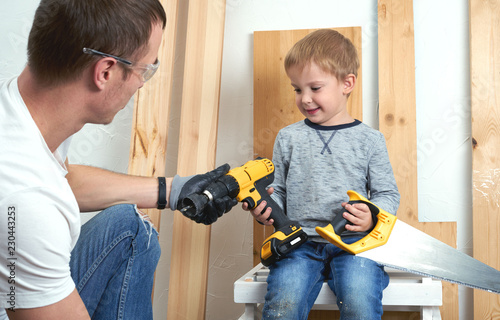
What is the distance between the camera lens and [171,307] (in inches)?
61.1

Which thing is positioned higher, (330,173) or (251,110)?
(251,110)

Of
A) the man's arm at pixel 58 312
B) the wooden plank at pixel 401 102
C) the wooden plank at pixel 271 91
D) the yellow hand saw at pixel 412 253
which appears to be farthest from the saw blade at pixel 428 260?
the man's arm at pixel 58 312

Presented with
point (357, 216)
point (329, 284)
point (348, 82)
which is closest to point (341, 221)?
point (357, 216)

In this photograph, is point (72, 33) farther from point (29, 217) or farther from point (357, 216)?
point (357, 216)

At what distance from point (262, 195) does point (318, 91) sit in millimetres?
382

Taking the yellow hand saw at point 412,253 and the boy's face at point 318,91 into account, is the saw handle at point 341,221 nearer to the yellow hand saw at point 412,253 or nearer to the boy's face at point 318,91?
the yellow hand saw at point 412,253

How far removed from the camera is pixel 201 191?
1.15 metres

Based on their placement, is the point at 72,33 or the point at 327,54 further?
the point at 327,54

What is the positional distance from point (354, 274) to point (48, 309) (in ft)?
2.45

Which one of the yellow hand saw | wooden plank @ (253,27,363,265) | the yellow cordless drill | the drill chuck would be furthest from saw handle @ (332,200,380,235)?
wooden plank @ (253,27,363,265)

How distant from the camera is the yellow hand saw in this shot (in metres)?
1.22

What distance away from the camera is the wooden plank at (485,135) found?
1.56m

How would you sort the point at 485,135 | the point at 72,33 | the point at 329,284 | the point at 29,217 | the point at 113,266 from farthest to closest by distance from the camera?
the point at 485,135
the point at 329,284
the point at 113,266
the point at 72,33
the point at 29,217

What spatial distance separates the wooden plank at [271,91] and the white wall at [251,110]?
7 cm
